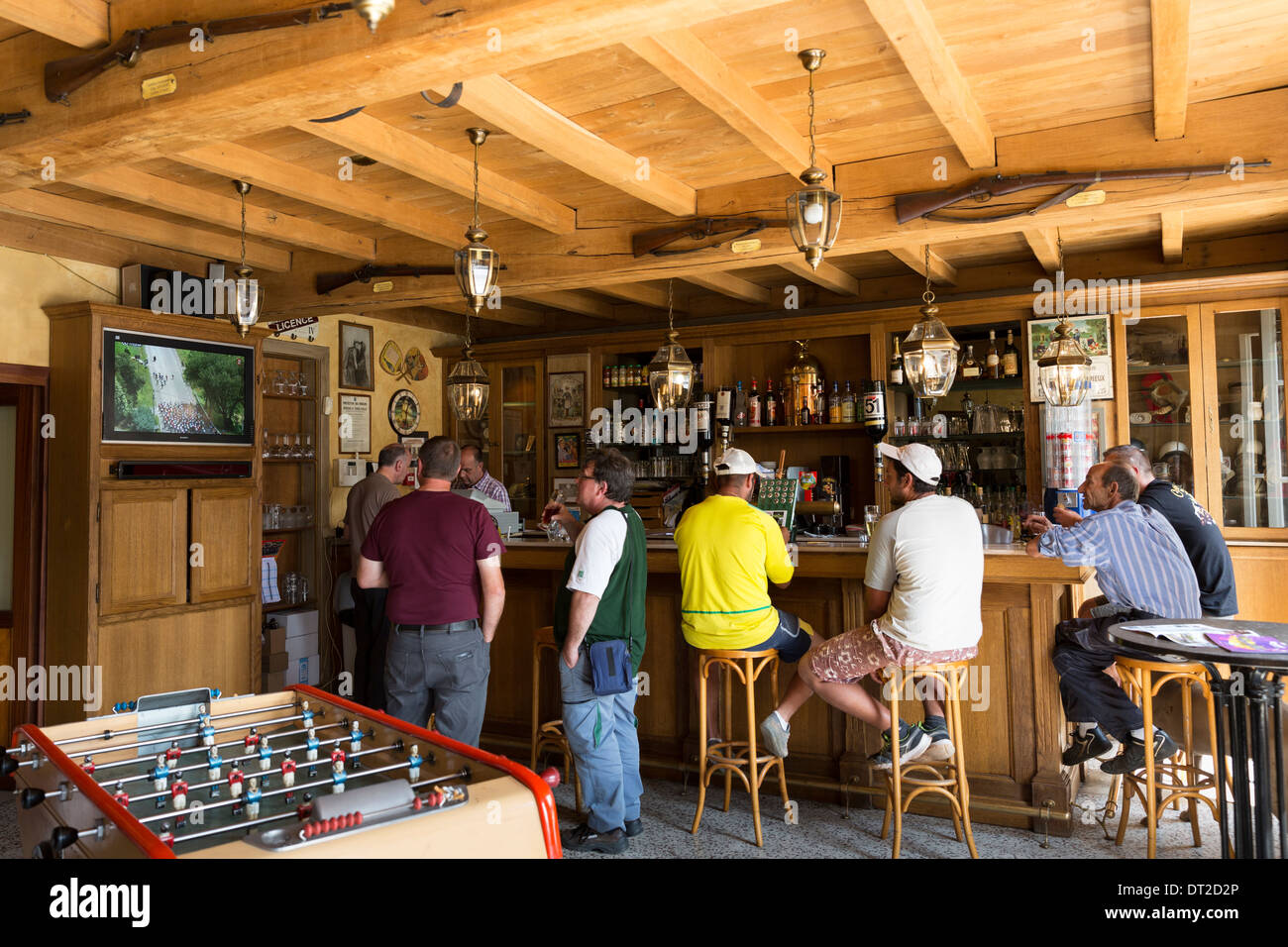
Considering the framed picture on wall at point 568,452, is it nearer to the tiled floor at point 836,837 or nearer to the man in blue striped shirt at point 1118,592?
the tiled floor at point 836,837

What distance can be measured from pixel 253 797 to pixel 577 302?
559 cm

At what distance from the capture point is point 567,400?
25.4 ft

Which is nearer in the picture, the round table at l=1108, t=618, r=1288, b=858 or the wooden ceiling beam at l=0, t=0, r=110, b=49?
the wooden ceiling beam at l=0, t=0, r=110, b=49

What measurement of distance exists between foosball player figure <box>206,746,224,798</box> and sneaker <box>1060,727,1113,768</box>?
3.34 metres

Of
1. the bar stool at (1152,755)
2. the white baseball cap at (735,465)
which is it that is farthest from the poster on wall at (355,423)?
the bar stool at (1152,755)

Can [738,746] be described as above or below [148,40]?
Answer: below

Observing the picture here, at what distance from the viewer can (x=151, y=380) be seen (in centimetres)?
528

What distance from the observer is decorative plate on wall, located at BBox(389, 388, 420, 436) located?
300 inches

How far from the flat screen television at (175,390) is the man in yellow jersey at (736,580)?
3239 millimetres

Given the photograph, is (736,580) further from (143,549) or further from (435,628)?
(143,549)

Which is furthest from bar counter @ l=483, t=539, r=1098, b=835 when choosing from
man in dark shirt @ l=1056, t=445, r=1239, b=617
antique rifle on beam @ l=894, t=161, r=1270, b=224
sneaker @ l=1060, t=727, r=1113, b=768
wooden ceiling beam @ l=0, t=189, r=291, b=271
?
wooden ceiling beam @ l=0, t=189, r=291, b=271

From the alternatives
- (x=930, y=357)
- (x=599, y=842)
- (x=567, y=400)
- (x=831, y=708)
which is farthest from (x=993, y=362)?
(x=599, y=842)

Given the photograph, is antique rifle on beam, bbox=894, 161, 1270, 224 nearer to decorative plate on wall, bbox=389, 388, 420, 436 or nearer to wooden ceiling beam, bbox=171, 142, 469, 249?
wooden ceiling beam, bbox=171, 142, 469, 249
